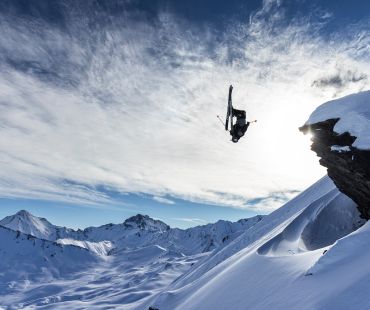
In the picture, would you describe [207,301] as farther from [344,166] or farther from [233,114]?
[233,114]

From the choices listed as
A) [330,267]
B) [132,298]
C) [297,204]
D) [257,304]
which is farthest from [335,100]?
[132,298]

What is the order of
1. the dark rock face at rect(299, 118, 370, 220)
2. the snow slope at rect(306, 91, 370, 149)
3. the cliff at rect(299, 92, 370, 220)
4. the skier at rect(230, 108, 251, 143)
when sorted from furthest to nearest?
the skier at rect(230, 108, 251, 143)
the dark rock face at rect(299, 118, 370, 220)
the cliff at rect(299, 92, 370, 220)
the snow slope at rect(306, 91, 370, 149)

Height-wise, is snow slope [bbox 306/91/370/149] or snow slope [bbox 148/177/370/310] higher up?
snow slope [bbox 306/91/370/149]

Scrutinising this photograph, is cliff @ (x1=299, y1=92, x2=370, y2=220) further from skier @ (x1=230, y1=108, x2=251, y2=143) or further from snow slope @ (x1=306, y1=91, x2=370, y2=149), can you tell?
skier @ (x1=230, y1=108, x2=251, y2=143)

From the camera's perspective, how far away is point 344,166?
1656 cm

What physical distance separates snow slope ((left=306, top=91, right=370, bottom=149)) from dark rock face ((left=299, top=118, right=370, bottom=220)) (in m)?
0.24

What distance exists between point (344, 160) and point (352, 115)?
2085 millimetres

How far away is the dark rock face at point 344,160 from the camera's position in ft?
49.1

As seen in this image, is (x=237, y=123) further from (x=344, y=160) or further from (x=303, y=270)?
(x=303, y=270)

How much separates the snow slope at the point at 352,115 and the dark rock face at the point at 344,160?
0.79 ft

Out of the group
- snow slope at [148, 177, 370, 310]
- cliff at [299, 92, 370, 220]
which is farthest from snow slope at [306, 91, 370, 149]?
snow slope at [148, 177, 370, 310]

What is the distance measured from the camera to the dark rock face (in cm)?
1496

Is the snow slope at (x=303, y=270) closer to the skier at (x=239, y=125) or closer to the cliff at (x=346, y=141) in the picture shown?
the cliff at (x=346, y=141)

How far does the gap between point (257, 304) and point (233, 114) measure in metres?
12.1
